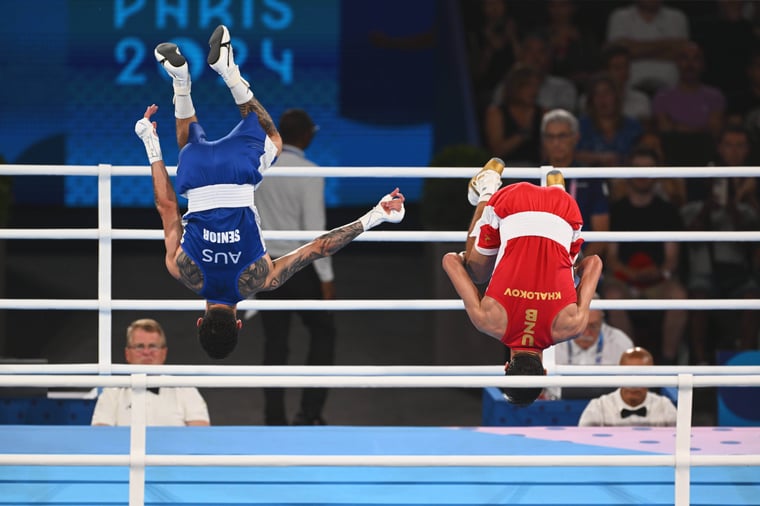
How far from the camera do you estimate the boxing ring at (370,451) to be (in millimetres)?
3488

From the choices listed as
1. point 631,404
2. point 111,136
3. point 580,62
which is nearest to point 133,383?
point 631,404

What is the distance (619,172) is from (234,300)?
161 cm

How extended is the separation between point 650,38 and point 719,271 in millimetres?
2566

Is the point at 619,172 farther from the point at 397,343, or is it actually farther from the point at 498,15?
the point at 498,15

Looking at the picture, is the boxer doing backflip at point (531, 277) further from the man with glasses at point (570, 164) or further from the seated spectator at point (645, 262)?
the seated spectator at point (645, 262)

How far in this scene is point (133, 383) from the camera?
3354mm

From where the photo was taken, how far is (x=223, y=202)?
4.35 meters

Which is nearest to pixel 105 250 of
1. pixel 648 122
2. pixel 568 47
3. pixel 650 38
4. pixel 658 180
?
pixel 658 180

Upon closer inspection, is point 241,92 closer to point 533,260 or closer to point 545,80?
point 533,260

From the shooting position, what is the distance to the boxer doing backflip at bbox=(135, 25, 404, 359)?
434 cm

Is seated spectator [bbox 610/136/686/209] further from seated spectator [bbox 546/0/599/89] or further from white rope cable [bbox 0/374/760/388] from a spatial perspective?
white rope cable [bbox 0/374/760/388]

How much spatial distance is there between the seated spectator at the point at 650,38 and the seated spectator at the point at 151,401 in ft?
17.6

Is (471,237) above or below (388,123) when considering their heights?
below

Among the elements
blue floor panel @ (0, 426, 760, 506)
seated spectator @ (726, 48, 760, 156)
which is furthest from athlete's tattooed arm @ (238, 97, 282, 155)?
seated spectator @ (726, 48, 760, 156)
